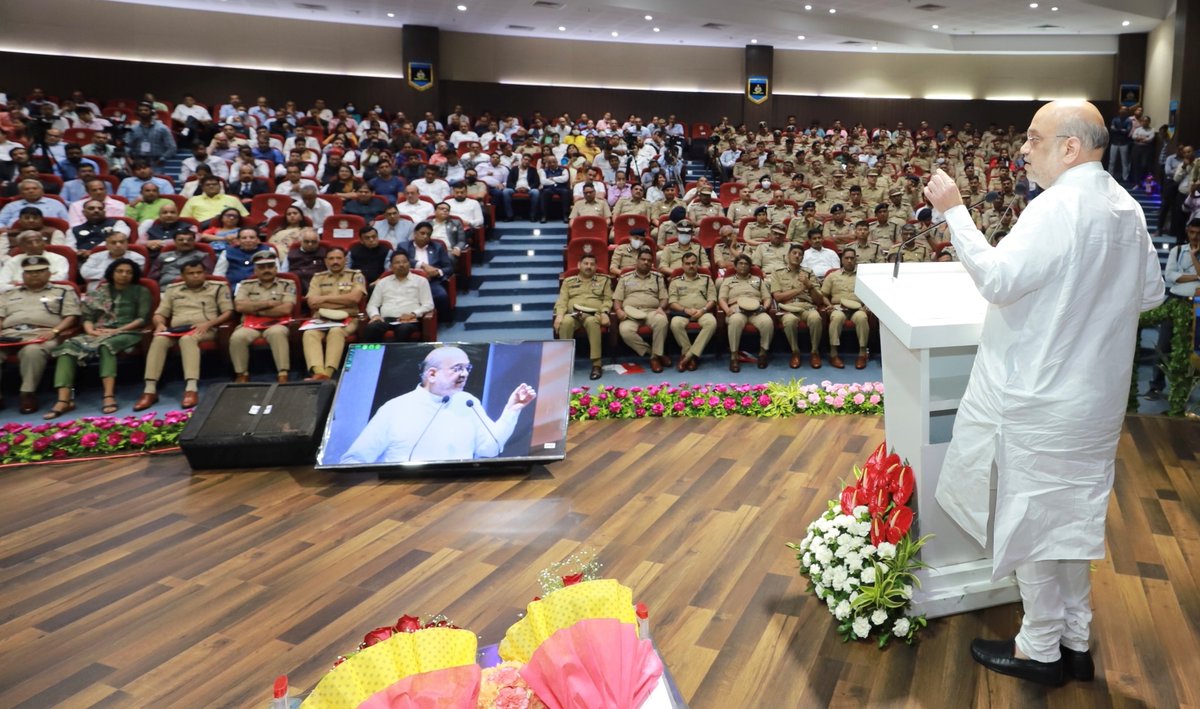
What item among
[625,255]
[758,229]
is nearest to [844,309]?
[758,229]

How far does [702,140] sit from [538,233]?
8.59m

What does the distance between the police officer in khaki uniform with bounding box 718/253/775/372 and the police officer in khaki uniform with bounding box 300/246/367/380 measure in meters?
2.70

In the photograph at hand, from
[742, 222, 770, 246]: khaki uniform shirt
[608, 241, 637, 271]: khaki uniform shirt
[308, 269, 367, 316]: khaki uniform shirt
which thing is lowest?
[308, 269, 367, 316]: khaki uniform shirt

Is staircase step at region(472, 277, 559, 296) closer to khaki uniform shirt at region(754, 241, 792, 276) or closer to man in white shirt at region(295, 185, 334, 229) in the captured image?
man in white shirt at region(295, 185, 334, 229)

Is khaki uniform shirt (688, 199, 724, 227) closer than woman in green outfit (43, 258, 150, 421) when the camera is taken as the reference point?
No

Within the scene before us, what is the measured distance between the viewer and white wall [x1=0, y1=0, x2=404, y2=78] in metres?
14.0

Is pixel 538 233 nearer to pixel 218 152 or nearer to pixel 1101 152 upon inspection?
pixel 218 152

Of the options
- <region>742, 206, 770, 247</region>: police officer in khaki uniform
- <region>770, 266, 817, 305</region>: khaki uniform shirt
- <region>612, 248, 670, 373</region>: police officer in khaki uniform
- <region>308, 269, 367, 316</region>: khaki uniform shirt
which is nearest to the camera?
<region>308, 269, 367, 316</region>: khaki uniform shirt

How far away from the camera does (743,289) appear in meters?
6.46

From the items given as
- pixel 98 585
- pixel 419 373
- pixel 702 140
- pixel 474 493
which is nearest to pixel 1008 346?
pixel 474 493

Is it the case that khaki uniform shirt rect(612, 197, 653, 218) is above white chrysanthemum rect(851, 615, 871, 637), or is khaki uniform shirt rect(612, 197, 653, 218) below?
above

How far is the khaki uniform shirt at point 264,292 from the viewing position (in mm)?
5879

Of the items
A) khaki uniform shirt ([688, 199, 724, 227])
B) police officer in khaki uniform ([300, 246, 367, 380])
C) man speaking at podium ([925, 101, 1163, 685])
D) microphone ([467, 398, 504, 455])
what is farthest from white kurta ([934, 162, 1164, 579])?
khaki uniform shirt ([688, 199, 724, 227])

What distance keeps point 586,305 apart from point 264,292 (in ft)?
7.54
